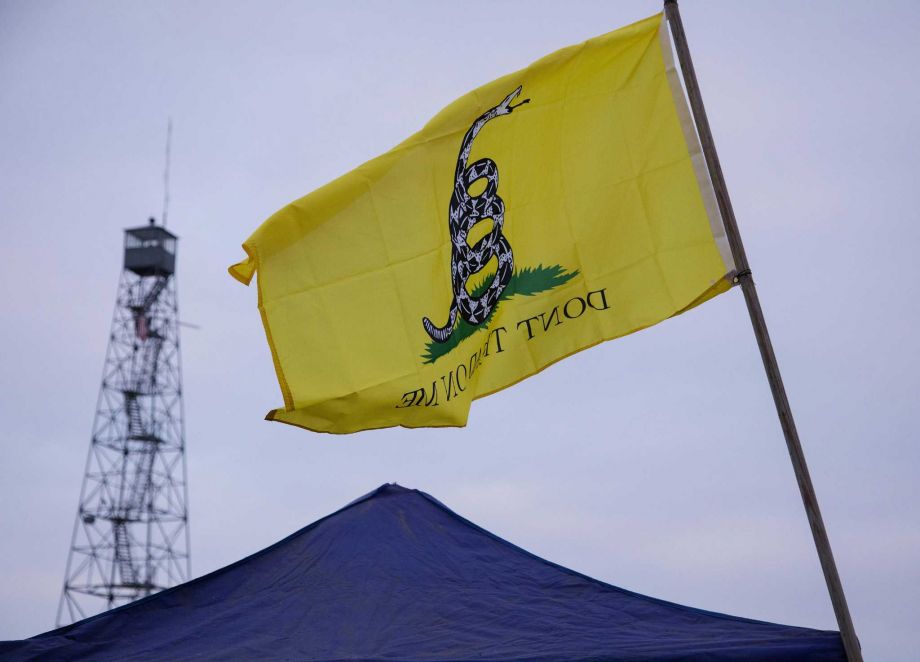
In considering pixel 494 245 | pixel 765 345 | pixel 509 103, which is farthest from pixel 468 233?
pixel 765 345

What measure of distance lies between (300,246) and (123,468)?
38432mm

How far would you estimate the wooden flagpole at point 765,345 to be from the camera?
15.4ft

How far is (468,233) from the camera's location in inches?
259

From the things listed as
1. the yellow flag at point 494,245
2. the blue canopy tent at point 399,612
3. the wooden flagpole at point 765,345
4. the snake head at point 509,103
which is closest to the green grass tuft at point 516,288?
the yellow flag at point 494,245

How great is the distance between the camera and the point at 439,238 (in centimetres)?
672

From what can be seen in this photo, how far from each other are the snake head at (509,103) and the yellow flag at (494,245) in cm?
2

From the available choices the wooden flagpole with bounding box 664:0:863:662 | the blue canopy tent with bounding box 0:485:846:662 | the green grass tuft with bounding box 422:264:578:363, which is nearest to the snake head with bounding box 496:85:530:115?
the green grass tuft with bounding box 422:264:578:363

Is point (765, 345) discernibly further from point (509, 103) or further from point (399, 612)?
point (399, 612)

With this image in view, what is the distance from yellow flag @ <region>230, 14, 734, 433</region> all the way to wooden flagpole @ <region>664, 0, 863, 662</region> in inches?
15.2

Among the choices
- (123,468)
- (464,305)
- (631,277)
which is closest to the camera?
(631,277)

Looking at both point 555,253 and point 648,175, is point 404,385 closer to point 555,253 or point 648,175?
point 555,253

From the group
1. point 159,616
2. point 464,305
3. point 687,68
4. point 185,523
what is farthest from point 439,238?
point 185,523

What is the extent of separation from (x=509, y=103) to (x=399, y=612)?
113 inches

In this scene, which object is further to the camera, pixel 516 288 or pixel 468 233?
pixel 468 233
